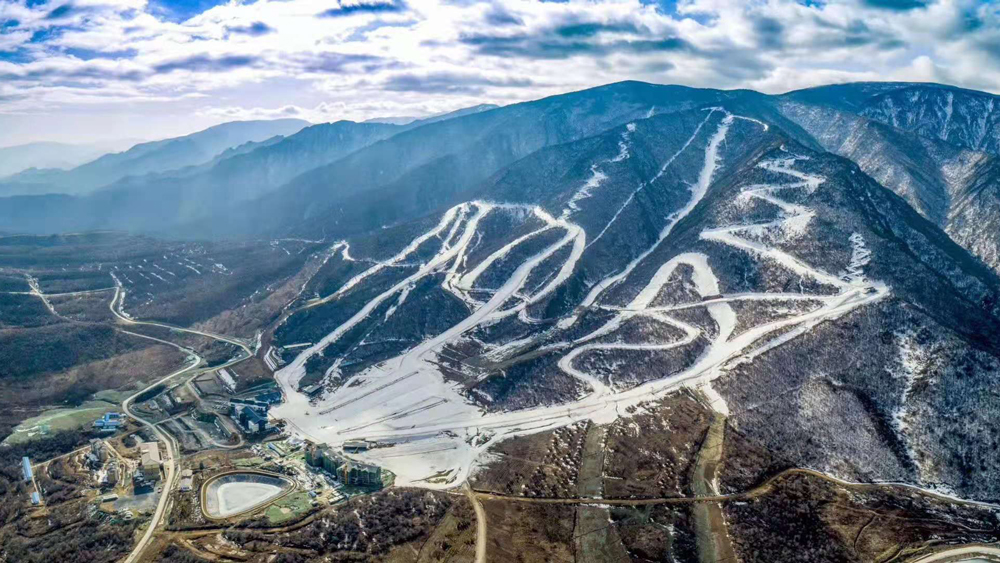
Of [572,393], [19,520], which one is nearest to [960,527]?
[572,393]

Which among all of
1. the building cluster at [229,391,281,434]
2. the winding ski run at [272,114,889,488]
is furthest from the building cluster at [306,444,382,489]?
the building cluster at [229,391,281,434]

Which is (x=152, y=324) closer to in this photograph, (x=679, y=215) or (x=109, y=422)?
(x=109, y=422)

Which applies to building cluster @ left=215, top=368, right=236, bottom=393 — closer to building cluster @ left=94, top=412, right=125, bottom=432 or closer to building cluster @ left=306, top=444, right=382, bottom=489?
building cluster @ left=94, top=412, right=125, bottom=432

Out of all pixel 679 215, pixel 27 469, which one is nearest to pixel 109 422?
pixel 27 469

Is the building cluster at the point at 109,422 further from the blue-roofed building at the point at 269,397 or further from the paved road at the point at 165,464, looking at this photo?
the blue-roofed building at the point at 269,397

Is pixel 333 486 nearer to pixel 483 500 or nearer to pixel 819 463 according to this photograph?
pixel 483 500

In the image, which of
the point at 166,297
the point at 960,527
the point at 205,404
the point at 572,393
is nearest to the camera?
the point at 960,527

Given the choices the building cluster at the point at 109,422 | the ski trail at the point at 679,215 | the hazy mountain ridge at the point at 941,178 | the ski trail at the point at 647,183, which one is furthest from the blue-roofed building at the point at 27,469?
the hazy mountain ridge at the point at 941,178
